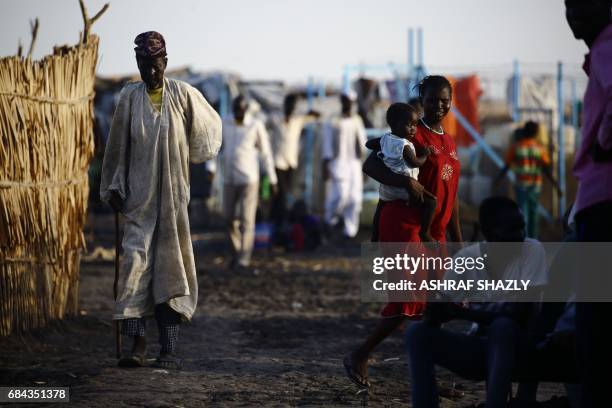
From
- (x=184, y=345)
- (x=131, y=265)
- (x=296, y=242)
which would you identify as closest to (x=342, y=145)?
(x=296, y=242)

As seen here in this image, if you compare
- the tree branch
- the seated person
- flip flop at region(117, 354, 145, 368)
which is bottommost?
flip flop at region(117, 354, 145, 368)

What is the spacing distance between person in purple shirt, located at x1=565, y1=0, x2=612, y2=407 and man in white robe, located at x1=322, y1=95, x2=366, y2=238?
38.4 feet

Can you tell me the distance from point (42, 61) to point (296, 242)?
309 inches

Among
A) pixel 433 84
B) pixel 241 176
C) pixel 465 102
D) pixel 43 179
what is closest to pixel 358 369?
pixel 433 84

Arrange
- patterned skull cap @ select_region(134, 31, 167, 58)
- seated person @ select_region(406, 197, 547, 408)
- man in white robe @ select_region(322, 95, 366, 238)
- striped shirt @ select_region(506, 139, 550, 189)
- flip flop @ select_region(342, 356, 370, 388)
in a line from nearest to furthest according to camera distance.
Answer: seated person @ select_region(406, 197, 547, 408)
flip flop @ select_region(342, 356, 370, 388)
patterned skull cap @ select_region(134, 31, 167, 58)
striped shirt @ select_region(506, 139, 550, 189)
man in white robe @ select_region(322, 95, 366, 238)

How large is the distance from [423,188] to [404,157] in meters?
0.21

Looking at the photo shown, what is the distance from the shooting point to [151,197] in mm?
6305

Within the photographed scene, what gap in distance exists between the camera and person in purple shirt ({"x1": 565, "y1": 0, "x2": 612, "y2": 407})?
3.67 m

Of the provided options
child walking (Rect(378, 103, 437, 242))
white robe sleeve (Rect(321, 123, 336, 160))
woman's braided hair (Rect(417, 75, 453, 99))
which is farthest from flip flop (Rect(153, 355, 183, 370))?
white robe sleeve (Rect(321, 123, 336, 160))

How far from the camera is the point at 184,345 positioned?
7383mm

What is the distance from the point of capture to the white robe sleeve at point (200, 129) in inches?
254

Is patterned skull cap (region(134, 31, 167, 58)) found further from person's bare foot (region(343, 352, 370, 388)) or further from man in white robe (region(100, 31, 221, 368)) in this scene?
person's bare foot (region(343, 352, 370, 388))

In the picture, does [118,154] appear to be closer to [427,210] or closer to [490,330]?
[427,210]

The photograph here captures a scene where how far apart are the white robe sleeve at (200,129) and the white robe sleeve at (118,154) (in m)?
0.40
